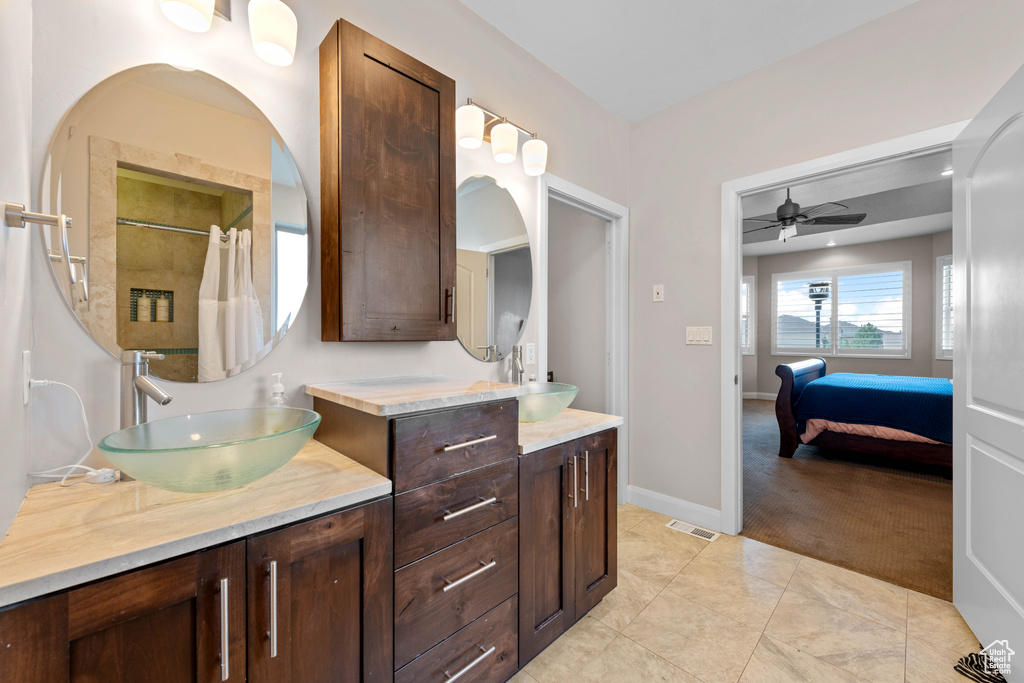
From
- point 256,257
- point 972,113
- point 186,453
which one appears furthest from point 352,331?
point 972,113

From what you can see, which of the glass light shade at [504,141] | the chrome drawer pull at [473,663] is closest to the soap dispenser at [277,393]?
the chrome drawer pull at [473,663]

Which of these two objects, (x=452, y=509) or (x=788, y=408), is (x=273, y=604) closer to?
(x=452, y=509)

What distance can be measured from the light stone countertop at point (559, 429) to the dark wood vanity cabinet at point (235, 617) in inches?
21.0

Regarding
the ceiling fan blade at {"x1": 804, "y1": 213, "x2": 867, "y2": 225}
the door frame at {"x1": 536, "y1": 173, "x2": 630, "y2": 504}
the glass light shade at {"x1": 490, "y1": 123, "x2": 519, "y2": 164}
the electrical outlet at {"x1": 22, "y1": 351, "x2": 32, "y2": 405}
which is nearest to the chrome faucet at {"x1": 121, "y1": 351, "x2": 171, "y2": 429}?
the electrical outlet at {"x1": 22, "y1": 351, "x2": 32, "y2": 405}

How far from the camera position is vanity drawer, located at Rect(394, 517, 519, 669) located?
110cm

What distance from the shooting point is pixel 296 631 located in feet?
3.02

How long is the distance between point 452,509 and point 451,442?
7.5 inches

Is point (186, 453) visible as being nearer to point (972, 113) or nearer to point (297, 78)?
point (297, 78)

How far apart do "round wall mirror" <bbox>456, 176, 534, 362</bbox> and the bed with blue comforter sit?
319 cm

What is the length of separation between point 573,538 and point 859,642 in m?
1.14

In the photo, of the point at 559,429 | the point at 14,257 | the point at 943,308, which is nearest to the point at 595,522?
the point at 559,429

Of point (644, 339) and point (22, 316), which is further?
point (644, 339)

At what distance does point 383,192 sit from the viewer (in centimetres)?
147

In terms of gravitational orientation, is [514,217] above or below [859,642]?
above
